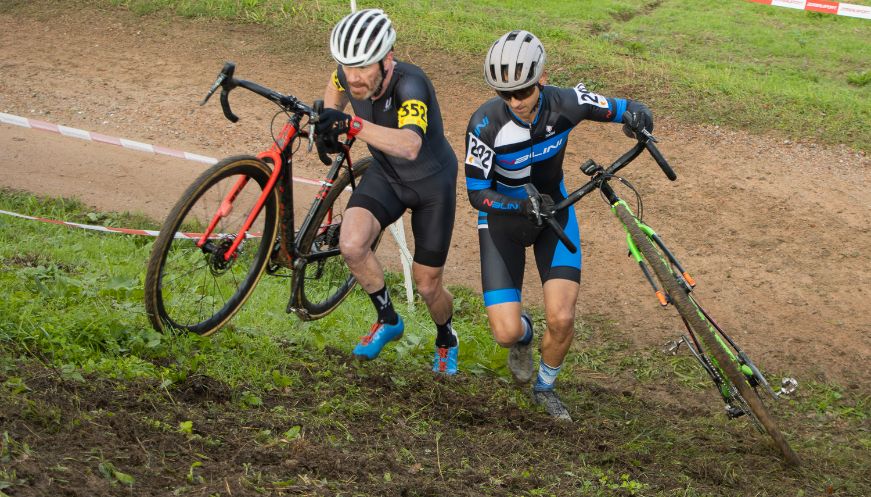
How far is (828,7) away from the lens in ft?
55.9

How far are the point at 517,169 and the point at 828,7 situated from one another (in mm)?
12965

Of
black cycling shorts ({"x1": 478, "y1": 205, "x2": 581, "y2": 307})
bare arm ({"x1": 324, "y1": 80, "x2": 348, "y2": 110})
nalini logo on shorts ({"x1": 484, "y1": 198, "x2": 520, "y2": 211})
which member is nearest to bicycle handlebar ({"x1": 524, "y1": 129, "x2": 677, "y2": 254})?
nalini logo on shorts ({"x1": 484, "y1": 198, "x2": 520, "y2": 211})

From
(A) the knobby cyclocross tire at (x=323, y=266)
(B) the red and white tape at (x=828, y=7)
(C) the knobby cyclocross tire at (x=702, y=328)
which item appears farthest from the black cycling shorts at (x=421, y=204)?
(B) the red and white tape at (x=828, y=7)

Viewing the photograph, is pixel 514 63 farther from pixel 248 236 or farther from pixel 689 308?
pixel 248 236

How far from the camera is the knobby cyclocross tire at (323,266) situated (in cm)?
679

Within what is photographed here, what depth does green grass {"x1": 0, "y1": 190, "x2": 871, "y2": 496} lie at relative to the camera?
493 cm

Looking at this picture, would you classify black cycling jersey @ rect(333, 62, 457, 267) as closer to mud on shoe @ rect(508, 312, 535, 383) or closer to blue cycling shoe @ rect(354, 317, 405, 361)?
blue cycling shoe @ rect(354, 317, 405, 361)

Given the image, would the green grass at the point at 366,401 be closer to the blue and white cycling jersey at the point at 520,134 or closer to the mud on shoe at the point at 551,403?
the mud on shoe at the point at 551,403

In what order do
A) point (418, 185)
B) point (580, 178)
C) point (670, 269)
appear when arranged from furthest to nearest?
point (580, 178) → point (418, 185) → point (670, 269)

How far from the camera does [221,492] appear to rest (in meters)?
4.19

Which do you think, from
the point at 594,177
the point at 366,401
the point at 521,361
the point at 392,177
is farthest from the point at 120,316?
the point at 594,177

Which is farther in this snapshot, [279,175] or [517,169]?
[517,169]

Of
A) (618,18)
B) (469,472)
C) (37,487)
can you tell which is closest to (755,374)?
(469,472)

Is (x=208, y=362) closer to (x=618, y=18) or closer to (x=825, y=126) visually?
(x=825, y=126)
